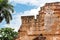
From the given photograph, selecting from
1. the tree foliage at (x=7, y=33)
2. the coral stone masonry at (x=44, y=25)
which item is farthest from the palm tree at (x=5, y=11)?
the coral stone masonry at (x=44, y=25)

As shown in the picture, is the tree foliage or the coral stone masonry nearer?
the coral stone masonry

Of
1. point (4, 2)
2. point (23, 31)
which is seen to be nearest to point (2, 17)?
point (4, 2)

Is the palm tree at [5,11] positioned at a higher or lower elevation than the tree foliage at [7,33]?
higher

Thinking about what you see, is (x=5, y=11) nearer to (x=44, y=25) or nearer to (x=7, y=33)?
(x=7, y=33)

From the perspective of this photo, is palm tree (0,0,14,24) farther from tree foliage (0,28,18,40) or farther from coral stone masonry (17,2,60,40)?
coral stone masonry (17,2,60,40)

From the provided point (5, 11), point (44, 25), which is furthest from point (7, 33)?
point (44, 25)

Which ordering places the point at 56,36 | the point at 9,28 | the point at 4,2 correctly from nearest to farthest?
the point at 56,36
the point at 4,2
the point at 9,28

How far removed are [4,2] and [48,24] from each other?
24711 mm

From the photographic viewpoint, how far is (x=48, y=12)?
18.1 meters

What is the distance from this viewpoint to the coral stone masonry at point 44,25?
58.0ft

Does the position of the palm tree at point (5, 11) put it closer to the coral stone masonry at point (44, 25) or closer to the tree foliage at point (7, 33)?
the tree foliage at point (7, 33)

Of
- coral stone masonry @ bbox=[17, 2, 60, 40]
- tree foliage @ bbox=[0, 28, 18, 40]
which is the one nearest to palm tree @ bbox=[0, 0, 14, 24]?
tree foliage @ bbox=[0, 28, 18, 40]

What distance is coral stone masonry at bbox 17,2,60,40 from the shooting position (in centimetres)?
1769

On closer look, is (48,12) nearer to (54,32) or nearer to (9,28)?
(54,32)
